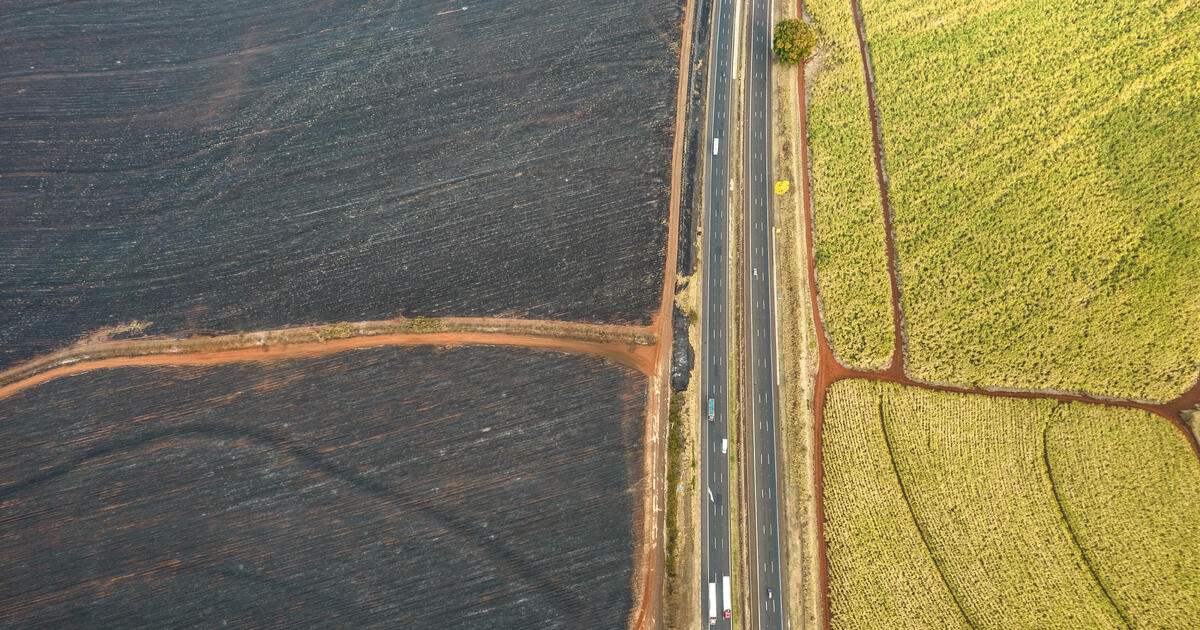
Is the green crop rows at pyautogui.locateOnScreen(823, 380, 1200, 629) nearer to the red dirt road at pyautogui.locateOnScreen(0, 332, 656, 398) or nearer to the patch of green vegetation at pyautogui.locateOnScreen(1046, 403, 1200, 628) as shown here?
the patch of green vegetation at pyautogui.locateOnScreen(1046, 403, 1200, 628)

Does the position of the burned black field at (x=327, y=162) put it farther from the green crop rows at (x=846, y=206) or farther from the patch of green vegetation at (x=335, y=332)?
the green crop rows at (x=846, y=206)

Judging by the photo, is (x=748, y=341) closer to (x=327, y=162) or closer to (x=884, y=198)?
(x=884, y=198)

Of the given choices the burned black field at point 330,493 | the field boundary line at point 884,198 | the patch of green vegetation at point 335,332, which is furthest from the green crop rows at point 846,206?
the patch of green vegetation at point 335,332

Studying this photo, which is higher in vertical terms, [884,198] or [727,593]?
[884,198]

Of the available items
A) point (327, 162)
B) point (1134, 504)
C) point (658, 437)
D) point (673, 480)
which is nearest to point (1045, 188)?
point (1134, 504)

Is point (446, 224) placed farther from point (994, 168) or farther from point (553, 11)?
point (994, 168)

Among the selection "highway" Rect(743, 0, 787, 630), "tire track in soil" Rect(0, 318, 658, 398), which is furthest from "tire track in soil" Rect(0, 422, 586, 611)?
"highway" Rect(743, 0, 787, 630)
